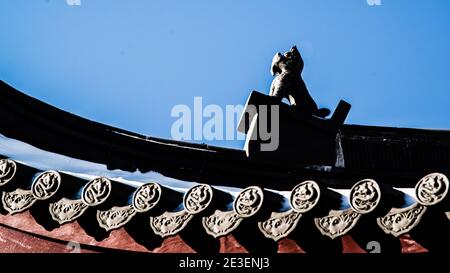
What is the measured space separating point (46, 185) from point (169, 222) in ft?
2.72

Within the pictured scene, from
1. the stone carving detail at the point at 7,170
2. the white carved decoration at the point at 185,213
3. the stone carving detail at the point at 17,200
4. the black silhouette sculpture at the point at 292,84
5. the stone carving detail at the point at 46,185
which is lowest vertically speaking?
the white carved decoration at the point at 185,213

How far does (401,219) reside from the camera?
3.50 meters

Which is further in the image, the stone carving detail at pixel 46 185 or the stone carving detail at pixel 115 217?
the stone carving detail at pixel 46 185

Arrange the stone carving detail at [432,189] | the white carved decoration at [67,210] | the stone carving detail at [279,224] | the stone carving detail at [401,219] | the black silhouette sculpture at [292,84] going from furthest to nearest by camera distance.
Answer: the black silhouette sculpture at [292,84], the white carved decoration at [67,210], the stone carving detail at [279,224], the stone carving detail at [401,219], the stone carving detail at [432,189]

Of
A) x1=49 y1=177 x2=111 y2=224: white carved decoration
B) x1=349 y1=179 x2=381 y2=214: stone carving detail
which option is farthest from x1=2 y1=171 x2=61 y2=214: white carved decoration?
x1=349 y1=179 x2=381 y2=214: stone carving detail

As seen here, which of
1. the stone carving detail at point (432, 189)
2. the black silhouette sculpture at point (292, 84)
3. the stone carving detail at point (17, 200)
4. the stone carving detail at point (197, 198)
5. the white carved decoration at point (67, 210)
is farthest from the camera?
the black silhouette sculpture at point (292, 84)

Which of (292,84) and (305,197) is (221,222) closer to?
(305,197)

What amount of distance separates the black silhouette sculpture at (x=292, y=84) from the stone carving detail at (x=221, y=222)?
3.28 meters

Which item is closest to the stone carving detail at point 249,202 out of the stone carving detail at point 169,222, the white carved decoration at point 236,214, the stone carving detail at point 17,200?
the white carved decoration at point 236,214

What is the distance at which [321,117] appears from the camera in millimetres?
7117

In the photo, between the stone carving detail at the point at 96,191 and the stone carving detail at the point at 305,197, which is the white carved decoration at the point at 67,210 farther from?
the stone carving detail at the point at 305,197

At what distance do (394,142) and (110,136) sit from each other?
3315 millimetres

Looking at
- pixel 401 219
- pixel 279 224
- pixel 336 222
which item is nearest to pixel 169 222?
pixel 279 224

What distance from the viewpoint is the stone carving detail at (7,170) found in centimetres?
428
